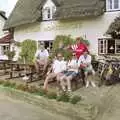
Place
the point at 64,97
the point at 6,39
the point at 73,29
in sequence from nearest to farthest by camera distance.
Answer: the point at 64,97 < the point at 73,29 < the point at 6,39

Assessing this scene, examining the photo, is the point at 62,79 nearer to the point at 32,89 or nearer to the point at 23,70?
the point at 32,89

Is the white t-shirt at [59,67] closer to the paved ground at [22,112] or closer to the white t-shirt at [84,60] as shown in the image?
the white t-shirt at [84,60]

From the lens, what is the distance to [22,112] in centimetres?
1171

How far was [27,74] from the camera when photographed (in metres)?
15.8

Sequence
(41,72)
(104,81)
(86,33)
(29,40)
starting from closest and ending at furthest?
(104,81) < (41,72) < (86,33) < (29,40)

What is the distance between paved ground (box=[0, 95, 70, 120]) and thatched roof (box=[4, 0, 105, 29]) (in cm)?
961

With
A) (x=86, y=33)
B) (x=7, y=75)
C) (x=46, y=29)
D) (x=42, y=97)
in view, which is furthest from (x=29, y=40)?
(x=42, y=97)

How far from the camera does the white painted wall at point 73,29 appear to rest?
2127 cm

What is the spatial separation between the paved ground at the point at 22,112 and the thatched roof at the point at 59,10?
9.61m

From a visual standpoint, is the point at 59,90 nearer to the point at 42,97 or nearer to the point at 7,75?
the point at 42,97

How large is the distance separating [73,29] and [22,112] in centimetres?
1207

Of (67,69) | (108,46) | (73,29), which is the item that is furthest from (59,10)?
(67,69)

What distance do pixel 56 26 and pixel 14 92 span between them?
11.2 metres

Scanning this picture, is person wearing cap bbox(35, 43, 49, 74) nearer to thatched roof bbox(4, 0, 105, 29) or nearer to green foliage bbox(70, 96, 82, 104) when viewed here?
green foliage bbox(70, 96, 82, 104)
